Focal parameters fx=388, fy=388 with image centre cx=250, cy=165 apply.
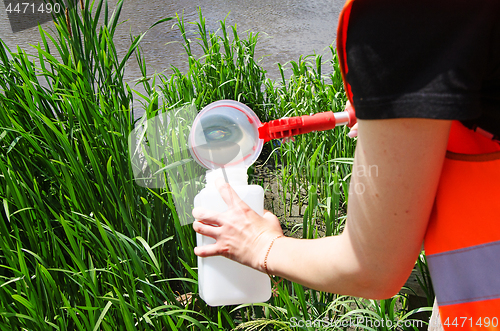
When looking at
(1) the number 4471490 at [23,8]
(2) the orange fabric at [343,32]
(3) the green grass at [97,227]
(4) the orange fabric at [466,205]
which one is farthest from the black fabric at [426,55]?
(1) the number 4471490 at [23,8]

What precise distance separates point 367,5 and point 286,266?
40 cm

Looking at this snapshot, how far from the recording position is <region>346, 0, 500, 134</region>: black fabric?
0.37 m

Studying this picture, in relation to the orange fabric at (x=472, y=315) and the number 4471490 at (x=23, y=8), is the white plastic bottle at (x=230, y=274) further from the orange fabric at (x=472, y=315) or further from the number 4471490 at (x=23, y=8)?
the number 4471490 at (x=23, y=8)

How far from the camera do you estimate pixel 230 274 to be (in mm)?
859

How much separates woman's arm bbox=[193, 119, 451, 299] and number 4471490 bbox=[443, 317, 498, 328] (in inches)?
3.3

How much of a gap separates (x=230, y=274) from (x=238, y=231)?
224 mm

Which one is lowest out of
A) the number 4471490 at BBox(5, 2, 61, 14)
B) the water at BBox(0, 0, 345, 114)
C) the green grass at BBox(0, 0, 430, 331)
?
the green grass at BBox(0, 0, 430, 331)

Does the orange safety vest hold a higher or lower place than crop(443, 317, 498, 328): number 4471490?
higher

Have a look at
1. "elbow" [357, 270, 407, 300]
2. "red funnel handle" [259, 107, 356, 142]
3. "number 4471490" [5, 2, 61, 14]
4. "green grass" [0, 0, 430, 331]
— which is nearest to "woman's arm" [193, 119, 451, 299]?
"elbow" [357, 270, 407, 300]

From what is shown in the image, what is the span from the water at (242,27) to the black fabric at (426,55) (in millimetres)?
3079

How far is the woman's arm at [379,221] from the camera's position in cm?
41

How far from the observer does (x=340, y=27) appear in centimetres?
43

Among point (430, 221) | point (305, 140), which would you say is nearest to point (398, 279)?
point (430, 221)

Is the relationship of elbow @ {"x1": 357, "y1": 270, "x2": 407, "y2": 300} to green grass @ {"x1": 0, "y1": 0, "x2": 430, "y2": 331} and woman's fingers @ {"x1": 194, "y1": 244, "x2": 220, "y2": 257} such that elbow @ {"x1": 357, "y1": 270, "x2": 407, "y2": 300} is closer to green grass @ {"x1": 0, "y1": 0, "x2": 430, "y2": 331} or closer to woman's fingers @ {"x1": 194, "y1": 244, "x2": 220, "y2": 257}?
woman's fingers @ {"x1": 194, "y1": 244, "x2": 220, "y2": 257}
